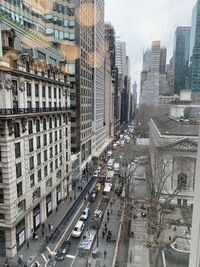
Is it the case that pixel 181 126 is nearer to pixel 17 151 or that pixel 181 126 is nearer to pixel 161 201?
pixel 161 201

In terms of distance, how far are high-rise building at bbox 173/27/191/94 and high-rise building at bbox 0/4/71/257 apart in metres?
5.06

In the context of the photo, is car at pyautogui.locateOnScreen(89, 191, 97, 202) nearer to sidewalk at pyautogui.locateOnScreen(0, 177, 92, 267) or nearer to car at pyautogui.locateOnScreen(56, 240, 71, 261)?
sidewalk at pyautogui.locateOnScreen(0, 177, 92, 267)

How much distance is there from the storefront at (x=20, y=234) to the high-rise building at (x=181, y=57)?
6324 millimetres

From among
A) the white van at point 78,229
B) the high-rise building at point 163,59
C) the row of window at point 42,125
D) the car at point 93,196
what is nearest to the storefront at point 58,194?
the car at point 93,196

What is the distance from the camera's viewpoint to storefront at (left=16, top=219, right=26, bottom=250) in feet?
21.9

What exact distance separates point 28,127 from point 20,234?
3019 millimetres

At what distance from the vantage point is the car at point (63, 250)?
6152mm

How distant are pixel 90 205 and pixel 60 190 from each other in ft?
4.63

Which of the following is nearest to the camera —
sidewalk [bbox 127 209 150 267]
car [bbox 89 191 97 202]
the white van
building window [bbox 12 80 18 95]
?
sidewalk [bbox 127 209 150 267]

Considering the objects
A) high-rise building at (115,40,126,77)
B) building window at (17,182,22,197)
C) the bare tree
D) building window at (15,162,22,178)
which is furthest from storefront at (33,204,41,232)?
high-rise building at (115,40,126,77)

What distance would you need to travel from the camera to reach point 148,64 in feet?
7.95

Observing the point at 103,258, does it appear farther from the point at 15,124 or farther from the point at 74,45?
the point at 74,45

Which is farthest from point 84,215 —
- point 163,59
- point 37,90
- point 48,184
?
point 163,59

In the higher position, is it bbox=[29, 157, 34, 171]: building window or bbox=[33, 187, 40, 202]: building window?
bbox=[29, 157, 34, 171]: building window
